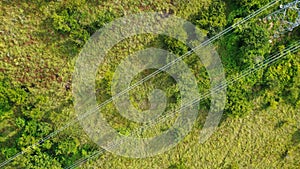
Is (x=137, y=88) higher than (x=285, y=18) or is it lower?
higher

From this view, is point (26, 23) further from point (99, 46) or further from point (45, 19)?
point (99, 46)

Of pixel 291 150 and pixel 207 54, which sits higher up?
pixel 207 54

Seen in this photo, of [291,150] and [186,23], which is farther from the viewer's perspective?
[291,150]

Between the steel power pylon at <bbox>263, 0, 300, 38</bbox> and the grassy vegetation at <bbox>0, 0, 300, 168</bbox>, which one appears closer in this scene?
the grassy vegetation at <bbox>0, 0, 300, 168</bbox>

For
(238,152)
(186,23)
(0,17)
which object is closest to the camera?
(0,17)

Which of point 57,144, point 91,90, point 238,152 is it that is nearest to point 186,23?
point 91,90

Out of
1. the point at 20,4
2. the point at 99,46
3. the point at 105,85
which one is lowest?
the point at 105,85

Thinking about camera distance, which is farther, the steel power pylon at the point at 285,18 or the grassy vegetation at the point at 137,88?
the steel power pylon at the point at 285,18

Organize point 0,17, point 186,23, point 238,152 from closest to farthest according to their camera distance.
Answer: point 0,17 < point 186,23 < point 238,152
